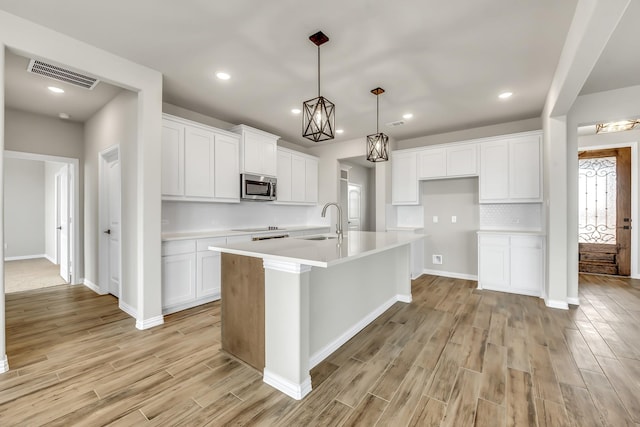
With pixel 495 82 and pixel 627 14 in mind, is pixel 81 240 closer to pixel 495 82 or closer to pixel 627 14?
pixel 495 82

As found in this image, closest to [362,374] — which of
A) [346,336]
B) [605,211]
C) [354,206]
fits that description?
[346,336]

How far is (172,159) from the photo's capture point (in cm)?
349

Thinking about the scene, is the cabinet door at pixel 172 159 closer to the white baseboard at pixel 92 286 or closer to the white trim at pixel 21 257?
the white baseboard at pixel 92 286

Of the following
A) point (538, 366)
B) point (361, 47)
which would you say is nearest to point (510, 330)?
point (538, 366)

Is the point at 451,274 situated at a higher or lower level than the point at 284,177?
lower

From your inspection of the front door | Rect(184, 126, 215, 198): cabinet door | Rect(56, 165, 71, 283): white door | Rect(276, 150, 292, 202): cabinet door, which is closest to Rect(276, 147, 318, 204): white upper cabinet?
Rect(276, 150, 292, 202): cabinet door

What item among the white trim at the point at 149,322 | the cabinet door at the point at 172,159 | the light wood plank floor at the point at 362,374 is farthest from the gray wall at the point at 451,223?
the white trim at the point at 149,322

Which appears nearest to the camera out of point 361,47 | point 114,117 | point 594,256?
point 361,47

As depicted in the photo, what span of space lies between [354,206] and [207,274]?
4813 mm

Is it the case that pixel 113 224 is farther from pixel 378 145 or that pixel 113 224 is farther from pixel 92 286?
pixel 378 145

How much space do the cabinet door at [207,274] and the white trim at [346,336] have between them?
1.96m

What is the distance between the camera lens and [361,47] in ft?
8.21

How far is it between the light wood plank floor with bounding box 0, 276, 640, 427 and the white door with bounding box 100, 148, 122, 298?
26.0 inches

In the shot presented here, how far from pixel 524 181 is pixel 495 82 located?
1.77 m
